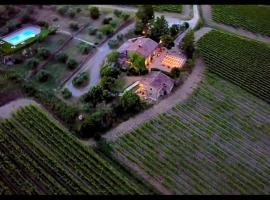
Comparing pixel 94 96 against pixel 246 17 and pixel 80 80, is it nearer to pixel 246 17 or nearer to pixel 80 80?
pixel 80 80

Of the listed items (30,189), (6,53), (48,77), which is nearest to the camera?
(30,189)

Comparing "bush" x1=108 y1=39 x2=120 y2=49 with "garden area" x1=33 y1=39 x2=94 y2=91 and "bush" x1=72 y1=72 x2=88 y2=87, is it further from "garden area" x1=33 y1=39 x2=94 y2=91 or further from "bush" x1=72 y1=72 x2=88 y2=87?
"bush" x1=72 y1=72 x2=88 y2=87

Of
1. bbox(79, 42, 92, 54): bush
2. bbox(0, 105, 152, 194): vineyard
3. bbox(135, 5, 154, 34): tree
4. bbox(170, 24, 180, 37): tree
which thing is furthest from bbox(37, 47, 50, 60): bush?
bbox(170, 24, 180, 37): tree

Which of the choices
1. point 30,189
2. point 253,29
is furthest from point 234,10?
point 30,189

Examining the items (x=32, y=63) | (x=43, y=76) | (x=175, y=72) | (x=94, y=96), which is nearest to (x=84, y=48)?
(x=32, y=63)

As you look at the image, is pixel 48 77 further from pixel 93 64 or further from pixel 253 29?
pixel 253 29
